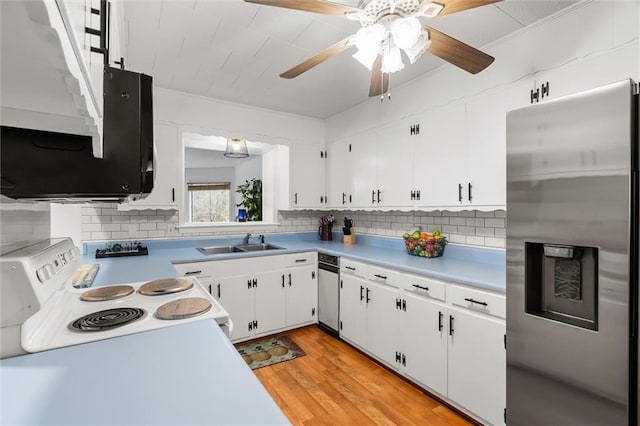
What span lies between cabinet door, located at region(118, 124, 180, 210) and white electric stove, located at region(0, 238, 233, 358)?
134 centimetres

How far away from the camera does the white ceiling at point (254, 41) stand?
1.79 meters

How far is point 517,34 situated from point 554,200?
142 centimetres

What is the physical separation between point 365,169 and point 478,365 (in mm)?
2046

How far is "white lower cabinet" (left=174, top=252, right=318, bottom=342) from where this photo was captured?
2.77 m

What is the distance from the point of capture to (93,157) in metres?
0.96

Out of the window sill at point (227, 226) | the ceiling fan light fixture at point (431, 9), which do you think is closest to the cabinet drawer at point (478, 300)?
the ceiling fan light fixture at point (431, 9)

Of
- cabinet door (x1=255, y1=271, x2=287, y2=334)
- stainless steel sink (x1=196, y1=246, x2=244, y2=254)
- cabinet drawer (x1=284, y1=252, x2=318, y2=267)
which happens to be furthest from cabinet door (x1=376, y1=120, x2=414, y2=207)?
stainless steel sink (x1=196, y1=246, x2=244, y2=254)

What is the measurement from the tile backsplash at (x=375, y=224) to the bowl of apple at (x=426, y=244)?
13 cm

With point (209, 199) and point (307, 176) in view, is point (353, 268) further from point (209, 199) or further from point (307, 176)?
point (209, 199)

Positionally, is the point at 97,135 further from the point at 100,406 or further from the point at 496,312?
the point at 496,312

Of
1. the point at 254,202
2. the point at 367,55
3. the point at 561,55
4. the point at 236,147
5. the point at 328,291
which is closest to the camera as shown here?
the point at 367,55

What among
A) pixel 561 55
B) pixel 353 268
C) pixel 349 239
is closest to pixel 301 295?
pixel 353 268

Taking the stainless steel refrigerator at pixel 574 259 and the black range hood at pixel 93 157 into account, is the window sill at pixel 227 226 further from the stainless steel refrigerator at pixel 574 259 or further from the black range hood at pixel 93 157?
the stainless steel refrigerator at pixel 574 259

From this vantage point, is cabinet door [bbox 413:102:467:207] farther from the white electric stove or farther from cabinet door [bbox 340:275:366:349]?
the white electric stove
